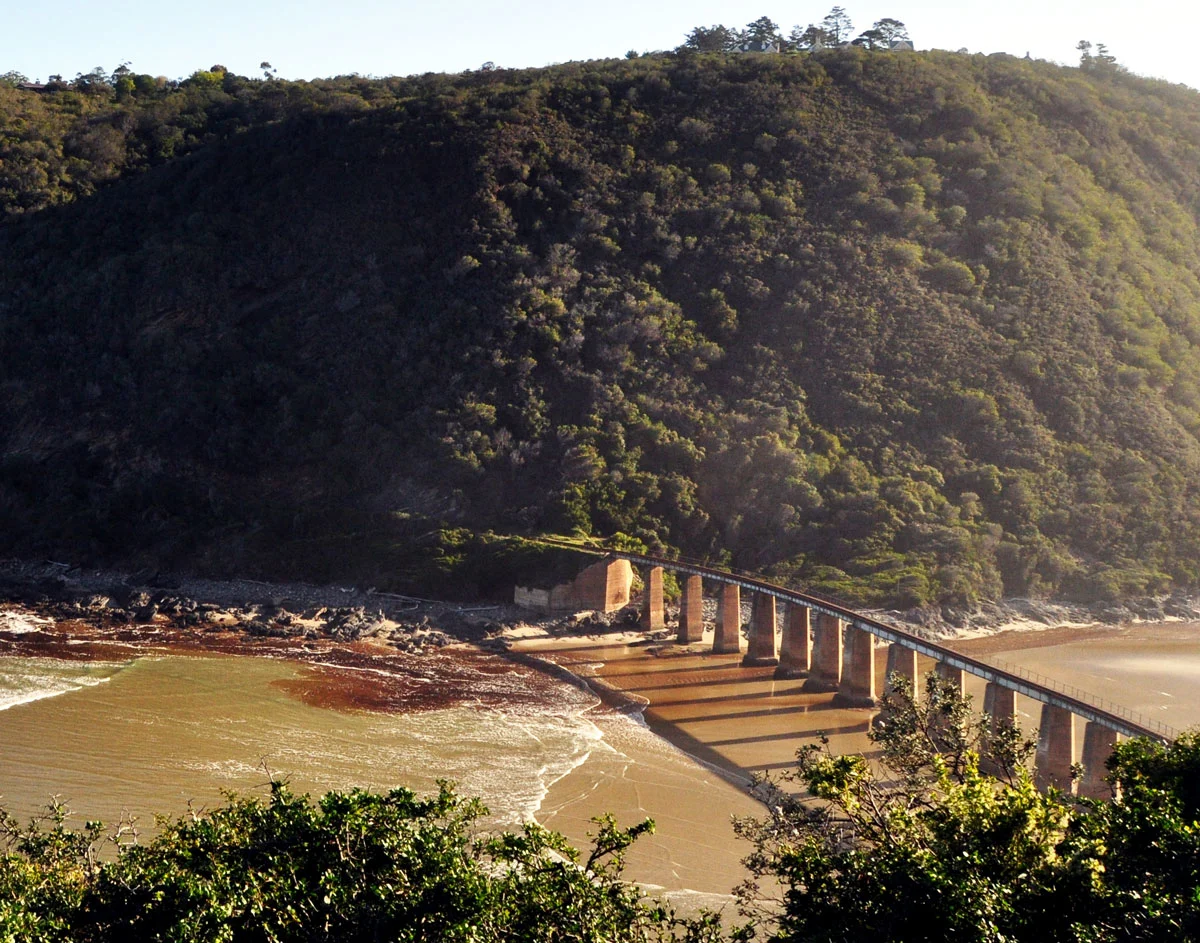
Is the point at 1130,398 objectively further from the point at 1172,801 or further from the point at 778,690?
the point at 1172,801

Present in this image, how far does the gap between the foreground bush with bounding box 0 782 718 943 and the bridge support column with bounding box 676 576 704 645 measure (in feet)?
121

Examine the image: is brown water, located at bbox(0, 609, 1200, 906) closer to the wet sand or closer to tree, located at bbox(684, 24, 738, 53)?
the wet sand

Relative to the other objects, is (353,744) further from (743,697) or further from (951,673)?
(951,673)

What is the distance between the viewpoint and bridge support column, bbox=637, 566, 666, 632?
5869 centimetres

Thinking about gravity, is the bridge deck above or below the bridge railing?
above

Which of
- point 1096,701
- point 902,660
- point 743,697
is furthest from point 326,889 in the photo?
point 1096,701

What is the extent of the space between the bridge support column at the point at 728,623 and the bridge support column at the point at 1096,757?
2088 centimetres

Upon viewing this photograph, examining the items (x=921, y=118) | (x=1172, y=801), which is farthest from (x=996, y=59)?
(x=1172, y=801)

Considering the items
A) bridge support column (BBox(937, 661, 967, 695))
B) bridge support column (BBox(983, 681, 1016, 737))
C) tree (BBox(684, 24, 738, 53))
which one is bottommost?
bridge support column (BBox(983, 681, 1016, 737))

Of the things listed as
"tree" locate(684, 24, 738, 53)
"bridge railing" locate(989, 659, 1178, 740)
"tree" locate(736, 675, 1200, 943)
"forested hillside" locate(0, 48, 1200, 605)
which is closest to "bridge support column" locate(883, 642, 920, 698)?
"bridge railing" locate(989, 659, 1178, 740)

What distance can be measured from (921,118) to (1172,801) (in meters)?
80.1

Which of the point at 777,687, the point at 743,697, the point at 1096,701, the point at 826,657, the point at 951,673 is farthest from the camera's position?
the point at 777,687

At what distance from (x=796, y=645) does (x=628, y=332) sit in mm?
28170

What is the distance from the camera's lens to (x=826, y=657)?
4953cm
